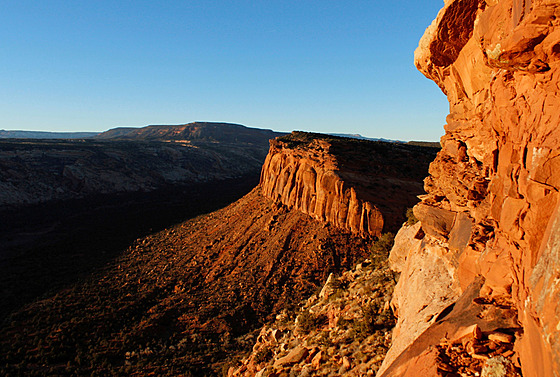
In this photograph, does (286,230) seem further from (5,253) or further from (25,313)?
(5,253)

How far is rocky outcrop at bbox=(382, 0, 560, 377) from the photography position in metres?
5.48

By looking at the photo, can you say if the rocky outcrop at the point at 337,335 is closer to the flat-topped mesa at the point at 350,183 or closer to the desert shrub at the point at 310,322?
the desert shrub at the point at 310,322

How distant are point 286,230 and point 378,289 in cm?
1736

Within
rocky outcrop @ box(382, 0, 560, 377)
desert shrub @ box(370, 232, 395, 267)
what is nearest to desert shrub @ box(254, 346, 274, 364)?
rocky outcrop @ box(382, 0, 560, 377)

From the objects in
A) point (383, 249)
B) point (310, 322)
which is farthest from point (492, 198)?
point (383, 249)

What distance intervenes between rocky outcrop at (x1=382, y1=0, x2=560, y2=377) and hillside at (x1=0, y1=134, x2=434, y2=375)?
45.2 feet

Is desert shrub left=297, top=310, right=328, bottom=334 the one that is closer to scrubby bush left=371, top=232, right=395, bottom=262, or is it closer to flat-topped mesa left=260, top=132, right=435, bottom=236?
scrubby bush left=371, top=232, right=395, bottom=262

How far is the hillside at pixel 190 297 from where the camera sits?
Result: 1992 centimetres

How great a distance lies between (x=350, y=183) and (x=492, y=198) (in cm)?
2170

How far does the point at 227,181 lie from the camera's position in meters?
106

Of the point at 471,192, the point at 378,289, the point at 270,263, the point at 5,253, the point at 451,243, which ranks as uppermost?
the point at 471,192

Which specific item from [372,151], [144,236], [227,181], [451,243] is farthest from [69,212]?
[451,243]

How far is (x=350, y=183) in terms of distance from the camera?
29.4 meters

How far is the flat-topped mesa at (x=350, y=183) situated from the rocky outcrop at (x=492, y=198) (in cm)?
1669
